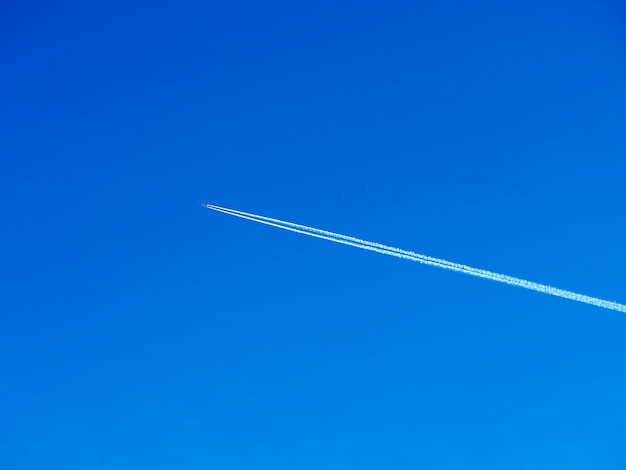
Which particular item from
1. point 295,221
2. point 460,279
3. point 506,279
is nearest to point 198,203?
point 295,221

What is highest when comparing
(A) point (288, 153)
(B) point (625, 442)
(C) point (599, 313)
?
(A) point (288, 153)

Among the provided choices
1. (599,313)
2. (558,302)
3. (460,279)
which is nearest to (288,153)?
(460,279)

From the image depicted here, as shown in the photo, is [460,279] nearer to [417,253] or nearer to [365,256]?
[417,253]

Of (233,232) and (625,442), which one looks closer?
(625,442)

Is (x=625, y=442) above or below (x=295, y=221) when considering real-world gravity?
below

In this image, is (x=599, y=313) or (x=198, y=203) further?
(x=198, y=203)

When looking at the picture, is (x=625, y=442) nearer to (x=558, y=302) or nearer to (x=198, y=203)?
(x=558, y=302)

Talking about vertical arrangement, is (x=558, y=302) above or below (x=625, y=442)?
above
